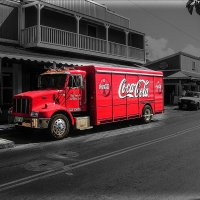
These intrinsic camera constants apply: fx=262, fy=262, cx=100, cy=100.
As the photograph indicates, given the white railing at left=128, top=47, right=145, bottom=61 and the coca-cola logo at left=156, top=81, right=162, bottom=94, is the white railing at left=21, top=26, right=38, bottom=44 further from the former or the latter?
the white railing at left=128, top=47, right=145, bottom=61

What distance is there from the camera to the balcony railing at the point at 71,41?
637 inches

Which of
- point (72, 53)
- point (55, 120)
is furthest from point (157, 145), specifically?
point (72, 53)

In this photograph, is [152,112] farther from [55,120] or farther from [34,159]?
[34,159]

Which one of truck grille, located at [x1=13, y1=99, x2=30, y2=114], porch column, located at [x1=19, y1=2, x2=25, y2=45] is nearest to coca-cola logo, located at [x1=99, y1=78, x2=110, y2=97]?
truck grille, located at [x1=13, y1=99, x2=30, y2=114]

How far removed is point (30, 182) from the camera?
5152 mm

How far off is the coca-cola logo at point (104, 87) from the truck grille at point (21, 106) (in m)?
3.33

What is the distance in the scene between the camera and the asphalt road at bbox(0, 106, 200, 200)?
15.1ft

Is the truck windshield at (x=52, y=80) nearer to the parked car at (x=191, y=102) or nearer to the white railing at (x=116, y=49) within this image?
the white railing at (x=116, y=49)

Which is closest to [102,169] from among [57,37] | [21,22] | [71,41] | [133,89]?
[133,89]

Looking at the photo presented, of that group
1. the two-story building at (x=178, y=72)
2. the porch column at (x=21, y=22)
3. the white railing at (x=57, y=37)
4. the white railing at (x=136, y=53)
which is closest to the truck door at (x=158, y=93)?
the white railing at (x=57, y=37)

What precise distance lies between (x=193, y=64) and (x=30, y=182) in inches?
1623

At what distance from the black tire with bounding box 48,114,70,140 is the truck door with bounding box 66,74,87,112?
2.65 feet

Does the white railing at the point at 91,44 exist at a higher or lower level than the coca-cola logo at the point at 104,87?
higher

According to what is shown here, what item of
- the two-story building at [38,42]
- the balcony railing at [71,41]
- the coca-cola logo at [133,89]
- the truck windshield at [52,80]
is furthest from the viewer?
the balcony railing at [71,41]
